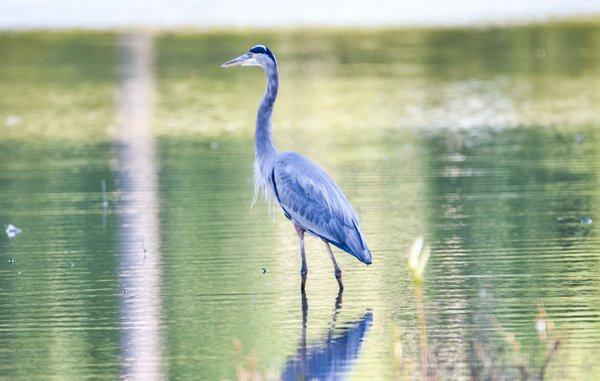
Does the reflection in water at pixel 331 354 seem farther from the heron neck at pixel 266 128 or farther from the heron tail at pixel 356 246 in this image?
the heron neck at pixel 266 128

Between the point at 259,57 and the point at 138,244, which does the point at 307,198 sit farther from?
the point at 138,244

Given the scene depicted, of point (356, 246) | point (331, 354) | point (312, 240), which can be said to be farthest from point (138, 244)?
point (331, 354)

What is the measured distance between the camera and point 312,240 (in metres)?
15.4

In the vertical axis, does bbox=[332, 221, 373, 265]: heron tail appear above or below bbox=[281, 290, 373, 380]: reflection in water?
above

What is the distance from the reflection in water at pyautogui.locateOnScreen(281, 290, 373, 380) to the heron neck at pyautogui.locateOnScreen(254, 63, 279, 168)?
2276 mm

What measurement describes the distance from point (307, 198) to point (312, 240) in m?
2.80

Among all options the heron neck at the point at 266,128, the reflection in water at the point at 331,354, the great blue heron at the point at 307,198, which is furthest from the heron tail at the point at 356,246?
the heron neck at the point at 266,128

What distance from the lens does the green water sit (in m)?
10.3

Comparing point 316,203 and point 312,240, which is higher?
point 316,203

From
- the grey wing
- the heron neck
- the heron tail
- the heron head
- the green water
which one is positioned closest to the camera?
the green water

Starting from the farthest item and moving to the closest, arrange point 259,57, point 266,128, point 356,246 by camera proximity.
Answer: point 259,57 → point 266,128 → point 356,246

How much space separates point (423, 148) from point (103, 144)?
206 inches

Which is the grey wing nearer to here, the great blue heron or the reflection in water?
the great blue heron

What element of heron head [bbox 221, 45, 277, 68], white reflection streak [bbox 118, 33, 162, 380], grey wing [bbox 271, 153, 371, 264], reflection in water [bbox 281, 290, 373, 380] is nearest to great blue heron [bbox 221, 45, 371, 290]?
grey wing [bbox 271, 153, 371, 264]
